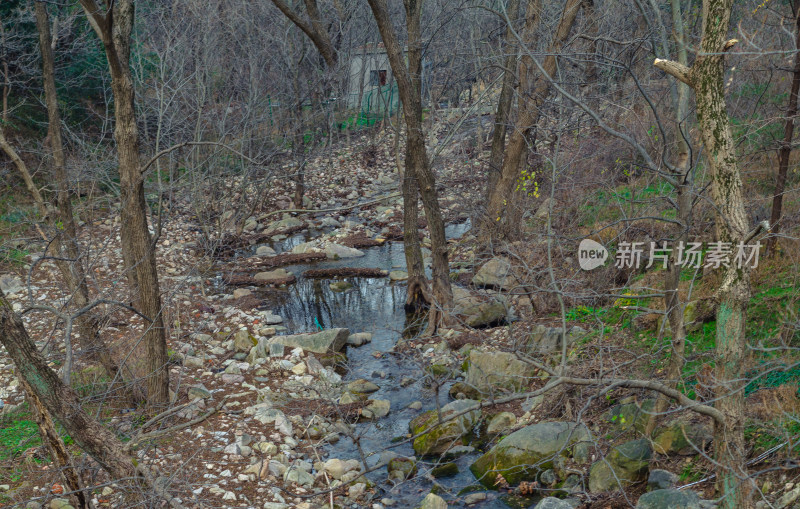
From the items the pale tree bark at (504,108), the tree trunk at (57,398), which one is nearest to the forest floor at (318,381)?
the tree trunk at (57,398)

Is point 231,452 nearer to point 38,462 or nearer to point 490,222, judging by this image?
point 38,462

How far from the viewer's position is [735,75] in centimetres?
806

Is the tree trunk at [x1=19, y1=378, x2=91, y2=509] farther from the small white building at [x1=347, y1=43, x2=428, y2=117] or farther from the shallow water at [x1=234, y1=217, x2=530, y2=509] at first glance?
the small white building at [x1=347, y1=43, x2=428, y2=117]

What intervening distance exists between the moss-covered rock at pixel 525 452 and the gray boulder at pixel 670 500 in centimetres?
112

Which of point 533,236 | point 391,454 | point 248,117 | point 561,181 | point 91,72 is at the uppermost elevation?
point 91,72

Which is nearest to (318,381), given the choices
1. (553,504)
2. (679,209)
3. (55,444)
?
(553,504)

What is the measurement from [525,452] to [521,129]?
5198mm

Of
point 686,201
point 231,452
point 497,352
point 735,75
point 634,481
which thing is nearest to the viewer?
point 686,201

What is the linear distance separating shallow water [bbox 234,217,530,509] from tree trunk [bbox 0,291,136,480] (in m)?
2.21

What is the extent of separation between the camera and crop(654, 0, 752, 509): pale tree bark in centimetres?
338

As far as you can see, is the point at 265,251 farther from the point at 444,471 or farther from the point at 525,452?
the point at 525,452

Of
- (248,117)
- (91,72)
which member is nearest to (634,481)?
(248,117)

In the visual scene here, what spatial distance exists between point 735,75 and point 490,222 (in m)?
4.01

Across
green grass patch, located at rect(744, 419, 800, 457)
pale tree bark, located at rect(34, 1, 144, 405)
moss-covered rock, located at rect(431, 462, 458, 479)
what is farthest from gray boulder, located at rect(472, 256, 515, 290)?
pale tree bark, located at rect(34, 1, 144, 405)
